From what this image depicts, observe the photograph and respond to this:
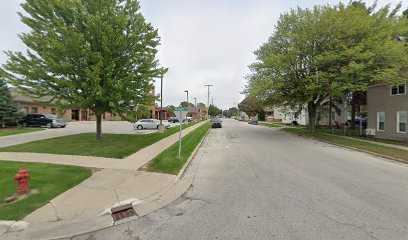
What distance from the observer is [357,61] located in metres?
17.4

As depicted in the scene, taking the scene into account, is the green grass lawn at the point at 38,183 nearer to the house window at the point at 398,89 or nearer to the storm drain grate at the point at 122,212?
the storm drain grate at the point at 122,212

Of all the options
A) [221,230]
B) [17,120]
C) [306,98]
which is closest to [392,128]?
[306,98]

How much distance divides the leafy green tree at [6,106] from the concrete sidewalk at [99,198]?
18.7 meters

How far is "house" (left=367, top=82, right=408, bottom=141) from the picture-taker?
17.3 meters

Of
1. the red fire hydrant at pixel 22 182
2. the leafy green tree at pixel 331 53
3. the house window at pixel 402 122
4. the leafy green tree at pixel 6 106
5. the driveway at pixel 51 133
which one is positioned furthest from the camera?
the leafy green tree at pixel 6 106

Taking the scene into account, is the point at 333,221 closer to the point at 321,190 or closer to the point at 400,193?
the point at 321,190

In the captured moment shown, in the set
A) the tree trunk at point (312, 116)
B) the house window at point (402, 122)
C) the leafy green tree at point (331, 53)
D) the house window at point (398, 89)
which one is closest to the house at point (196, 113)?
the tree trunk at point (312, 116)

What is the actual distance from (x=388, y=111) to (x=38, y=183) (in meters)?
23.9

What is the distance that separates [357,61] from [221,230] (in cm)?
1918

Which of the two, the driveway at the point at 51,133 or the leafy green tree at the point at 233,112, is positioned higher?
the leafy green tree at the point at 233,112

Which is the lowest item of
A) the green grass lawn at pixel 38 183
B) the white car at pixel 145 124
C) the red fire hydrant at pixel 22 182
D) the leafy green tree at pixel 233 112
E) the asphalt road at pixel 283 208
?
the asphalt road at pixel 283 208

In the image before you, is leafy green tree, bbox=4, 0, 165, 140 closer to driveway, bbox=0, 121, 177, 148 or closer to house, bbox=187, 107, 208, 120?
driveway, bbox=0, 121, 177, 148

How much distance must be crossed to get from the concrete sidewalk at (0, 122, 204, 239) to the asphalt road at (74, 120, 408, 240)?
40 cm

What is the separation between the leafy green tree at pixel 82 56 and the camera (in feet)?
36.3
